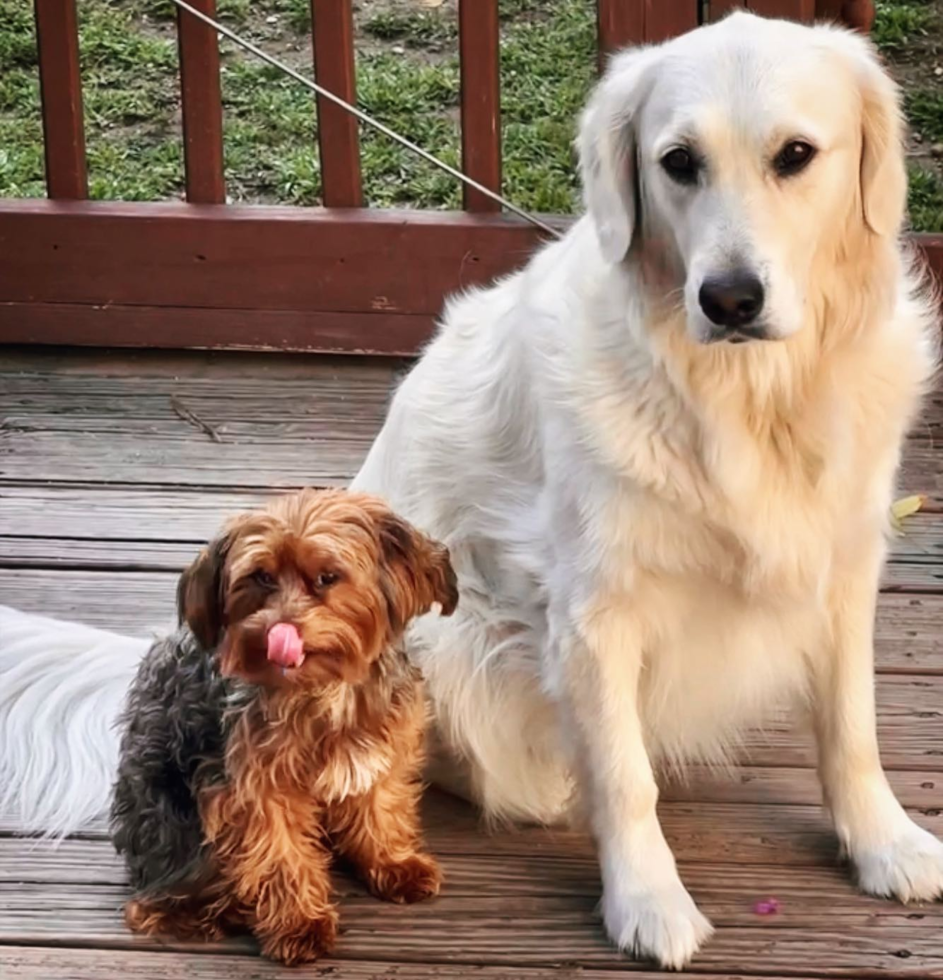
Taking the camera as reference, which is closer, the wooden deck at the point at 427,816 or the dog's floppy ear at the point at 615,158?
the dog's floppy ear at the point at 615,158

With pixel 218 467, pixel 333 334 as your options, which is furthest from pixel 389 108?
pixel 218 467

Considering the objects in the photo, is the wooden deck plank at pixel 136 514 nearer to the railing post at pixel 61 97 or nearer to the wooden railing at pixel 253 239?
the wooden railing at pixel 253 239

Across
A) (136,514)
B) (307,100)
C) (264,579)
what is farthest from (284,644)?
(307,100)

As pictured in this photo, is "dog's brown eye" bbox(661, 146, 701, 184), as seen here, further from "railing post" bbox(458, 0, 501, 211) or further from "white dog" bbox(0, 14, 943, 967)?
"railing post" bbox(458, 0, 501, 211)

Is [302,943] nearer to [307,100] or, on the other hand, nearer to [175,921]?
[175,921]

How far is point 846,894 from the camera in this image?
2438 mm

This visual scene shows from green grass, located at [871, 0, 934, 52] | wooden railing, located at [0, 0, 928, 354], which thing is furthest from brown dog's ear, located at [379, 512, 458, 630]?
green grass, located at [871, 0, 934, 52]

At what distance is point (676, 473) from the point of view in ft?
7.34

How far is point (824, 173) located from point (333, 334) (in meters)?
2.18

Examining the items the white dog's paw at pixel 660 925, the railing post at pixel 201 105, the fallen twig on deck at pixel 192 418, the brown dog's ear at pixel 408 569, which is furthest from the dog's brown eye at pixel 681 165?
the railing post at pixel 201 105

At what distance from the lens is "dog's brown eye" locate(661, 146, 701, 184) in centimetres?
209

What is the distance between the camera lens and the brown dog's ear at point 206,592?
2100 mm

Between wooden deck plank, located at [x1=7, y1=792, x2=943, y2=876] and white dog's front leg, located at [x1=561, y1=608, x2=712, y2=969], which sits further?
wooden deck plank, located at [x1=7, y1=792, x2=943, y2=876]

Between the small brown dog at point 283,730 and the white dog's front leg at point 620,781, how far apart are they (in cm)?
23
